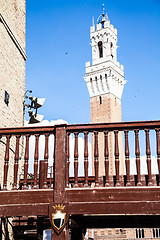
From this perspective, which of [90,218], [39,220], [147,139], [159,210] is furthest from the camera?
[39,220]

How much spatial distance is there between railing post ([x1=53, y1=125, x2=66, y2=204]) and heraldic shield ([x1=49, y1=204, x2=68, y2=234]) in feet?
0.27

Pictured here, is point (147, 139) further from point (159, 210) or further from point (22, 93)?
point (22, 93)

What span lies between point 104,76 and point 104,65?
6.28 ft

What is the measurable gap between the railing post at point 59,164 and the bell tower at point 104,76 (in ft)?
125

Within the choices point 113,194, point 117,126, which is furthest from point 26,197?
point 117,126

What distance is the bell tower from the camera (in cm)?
4650

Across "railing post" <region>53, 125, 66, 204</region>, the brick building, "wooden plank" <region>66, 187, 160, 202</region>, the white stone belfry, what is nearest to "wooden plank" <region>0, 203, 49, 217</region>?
"railing post" <region>53, 125, 66, 204</region>

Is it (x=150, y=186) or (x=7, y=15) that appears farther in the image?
(x=7, y=15)

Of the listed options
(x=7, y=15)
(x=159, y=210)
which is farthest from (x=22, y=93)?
(x=159, y=210)

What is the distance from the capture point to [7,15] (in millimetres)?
8266

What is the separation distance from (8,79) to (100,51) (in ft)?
149

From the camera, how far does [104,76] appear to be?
47938 mm

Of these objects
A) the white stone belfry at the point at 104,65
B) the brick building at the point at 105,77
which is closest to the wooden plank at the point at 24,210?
the brick building at the point at 105,77

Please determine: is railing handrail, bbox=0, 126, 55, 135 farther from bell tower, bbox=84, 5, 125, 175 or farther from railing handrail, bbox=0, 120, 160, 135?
bell tower, bbox=84, 5, 125, 175
